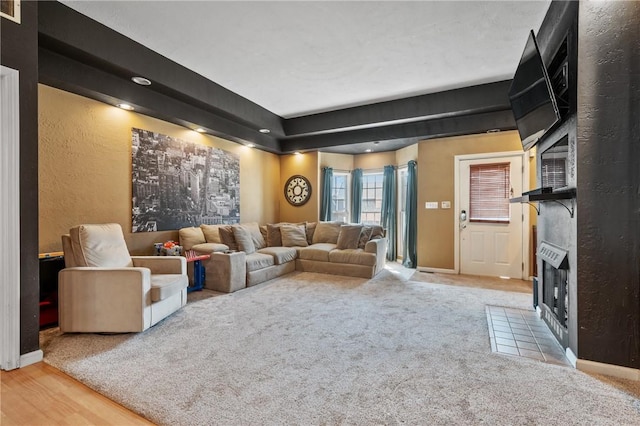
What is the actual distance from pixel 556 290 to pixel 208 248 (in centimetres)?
422

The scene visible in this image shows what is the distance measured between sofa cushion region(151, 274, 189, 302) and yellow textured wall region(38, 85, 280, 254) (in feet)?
3.79

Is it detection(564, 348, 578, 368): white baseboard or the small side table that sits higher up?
the small side table

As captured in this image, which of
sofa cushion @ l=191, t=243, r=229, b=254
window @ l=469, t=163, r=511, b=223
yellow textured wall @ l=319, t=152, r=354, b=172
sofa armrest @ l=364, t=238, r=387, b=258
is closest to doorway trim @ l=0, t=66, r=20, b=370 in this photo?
sofa cushion @ l=191, t=243, r=229, b=254

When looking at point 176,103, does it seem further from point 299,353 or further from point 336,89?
point 299,353

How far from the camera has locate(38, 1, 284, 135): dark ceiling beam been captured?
2586 millimetres

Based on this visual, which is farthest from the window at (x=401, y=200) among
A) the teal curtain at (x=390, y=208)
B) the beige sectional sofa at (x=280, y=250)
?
the beige sectional sofa at (x=280, y=250)

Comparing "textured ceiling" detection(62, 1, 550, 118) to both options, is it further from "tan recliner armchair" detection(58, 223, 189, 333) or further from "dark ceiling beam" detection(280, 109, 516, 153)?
"tan recliner armchair" detection(58, 223, 189, 333)

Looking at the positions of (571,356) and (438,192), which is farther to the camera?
(438,192)

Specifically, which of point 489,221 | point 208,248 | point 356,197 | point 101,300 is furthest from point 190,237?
point 489,221

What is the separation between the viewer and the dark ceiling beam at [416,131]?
474 centimetres

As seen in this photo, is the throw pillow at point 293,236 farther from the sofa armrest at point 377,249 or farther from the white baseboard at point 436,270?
the white baseboard at point 436,270

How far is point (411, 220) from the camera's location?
6.03m

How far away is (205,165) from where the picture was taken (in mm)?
4996

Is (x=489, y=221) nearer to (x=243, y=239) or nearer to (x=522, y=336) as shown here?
(x=522, y=336)
